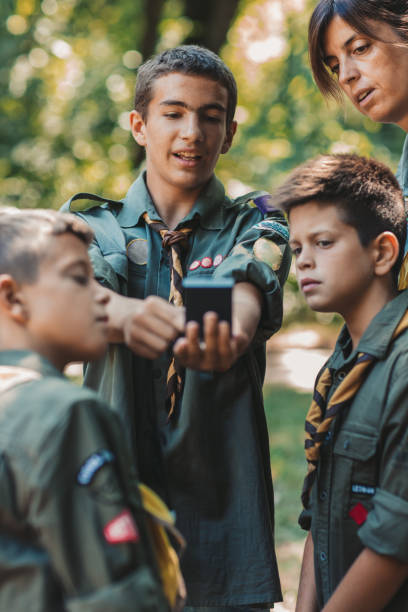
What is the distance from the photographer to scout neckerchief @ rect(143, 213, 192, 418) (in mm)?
2326

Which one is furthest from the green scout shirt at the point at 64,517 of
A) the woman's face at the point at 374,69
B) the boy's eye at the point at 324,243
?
the woman's face at the point at 374,69

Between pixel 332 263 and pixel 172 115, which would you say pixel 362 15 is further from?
pixel 332 263

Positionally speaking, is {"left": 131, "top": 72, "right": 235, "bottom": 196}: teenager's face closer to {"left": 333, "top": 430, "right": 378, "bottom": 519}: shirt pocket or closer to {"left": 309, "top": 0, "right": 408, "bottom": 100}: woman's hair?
{"left": 309, "top": 0, "right": 408, "bottom": 100}: woman's hair

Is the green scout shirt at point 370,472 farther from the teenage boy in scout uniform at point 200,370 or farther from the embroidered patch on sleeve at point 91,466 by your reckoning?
the embroidered patch on sleeve at point 91,466

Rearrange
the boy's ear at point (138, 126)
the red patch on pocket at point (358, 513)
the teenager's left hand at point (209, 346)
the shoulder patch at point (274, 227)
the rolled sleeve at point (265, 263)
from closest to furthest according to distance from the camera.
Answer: the teenager's left hand at point (209, 346) → the red patch on pocket at point (358, 513) → the rolled sleeve at point (265, 263) → the shoulder patch at point (274, 227) → the boy's ear at point (138, 126)

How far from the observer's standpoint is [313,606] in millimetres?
2371

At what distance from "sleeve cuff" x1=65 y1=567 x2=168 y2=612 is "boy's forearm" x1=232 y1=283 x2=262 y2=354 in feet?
2.59

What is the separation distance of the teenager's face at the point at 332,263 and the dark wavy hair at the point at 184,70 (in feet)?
2.18

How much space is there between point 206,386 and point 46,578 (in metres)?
1.01

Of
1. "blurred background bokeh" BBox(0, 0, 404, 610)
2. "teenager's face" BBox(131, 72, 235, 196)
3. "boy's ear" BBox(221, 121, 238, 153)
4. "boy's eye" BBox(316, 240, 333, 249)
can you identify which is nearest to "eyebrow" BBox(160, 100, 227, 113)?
"teenager's face" BBox(131, 72, 235, 196)

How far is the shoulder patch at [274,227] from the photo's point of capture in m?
2.42

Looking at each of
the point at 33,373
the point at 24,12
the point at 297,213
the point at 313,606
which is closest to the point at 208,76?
the point at 297,213

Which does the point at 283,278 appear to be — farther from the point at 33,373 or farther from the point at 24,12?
the point at 24,12

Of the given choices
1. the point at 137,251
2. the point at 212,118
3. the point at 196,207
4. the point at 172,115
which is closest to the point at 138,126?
the point at 172,115
